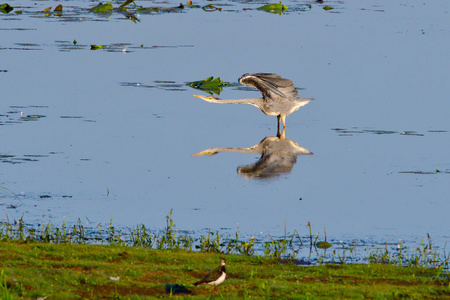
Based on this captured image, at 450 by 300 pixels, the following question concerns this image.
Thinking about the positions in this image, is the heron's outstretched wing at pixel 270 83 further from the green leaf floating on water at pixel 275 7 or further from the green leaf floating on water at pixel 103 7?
the green leaf floating on water at pixel 275 7

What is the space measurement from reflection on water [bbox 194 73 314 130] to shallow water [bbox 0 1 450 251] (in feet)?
1.19

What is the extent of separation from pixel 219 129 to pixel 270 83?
4.07 ft

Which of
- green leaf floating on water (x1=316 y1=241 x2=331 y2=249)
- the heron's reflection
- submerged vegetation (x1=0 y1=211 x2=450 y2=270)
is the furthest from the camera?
the heron's reflection

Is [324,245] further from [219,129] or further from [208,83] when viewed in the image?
[208,83]

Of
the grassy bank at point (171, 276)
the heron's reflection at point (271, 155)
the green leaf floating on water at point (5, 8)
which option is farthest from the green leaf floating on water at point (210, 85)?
the green leaf floating on water at point (5, 8)

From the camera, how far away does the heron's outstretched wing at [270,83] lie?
13.5 metres

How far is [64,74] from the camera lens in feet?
58.0

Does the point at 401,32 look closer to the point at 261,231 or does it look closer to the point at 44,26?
the point at 44,26

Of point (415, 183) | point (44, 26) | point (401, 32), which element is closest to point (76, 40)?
point (44, 26)

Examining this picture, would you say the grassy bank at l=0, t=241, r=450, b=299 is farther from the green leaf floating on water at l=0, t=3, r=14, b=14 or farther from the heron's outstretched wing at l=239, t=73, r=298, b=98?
the green leaf floating on water at l=0, t=3, r=14, b=14

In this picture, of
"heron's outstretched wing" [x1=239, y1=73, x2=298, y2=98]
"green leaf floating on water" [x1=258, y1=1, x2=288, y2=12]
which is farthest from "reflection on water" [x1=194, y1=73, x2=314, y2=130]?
"green leaf floating on water" [x1=258, y1=1, x2=288, y2=12]

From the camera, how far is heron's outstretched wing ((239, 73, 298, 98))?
532 inches

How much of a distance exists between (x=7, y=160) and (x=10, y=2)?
22090 mm

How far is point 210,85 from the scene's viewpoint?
54.4 ft
